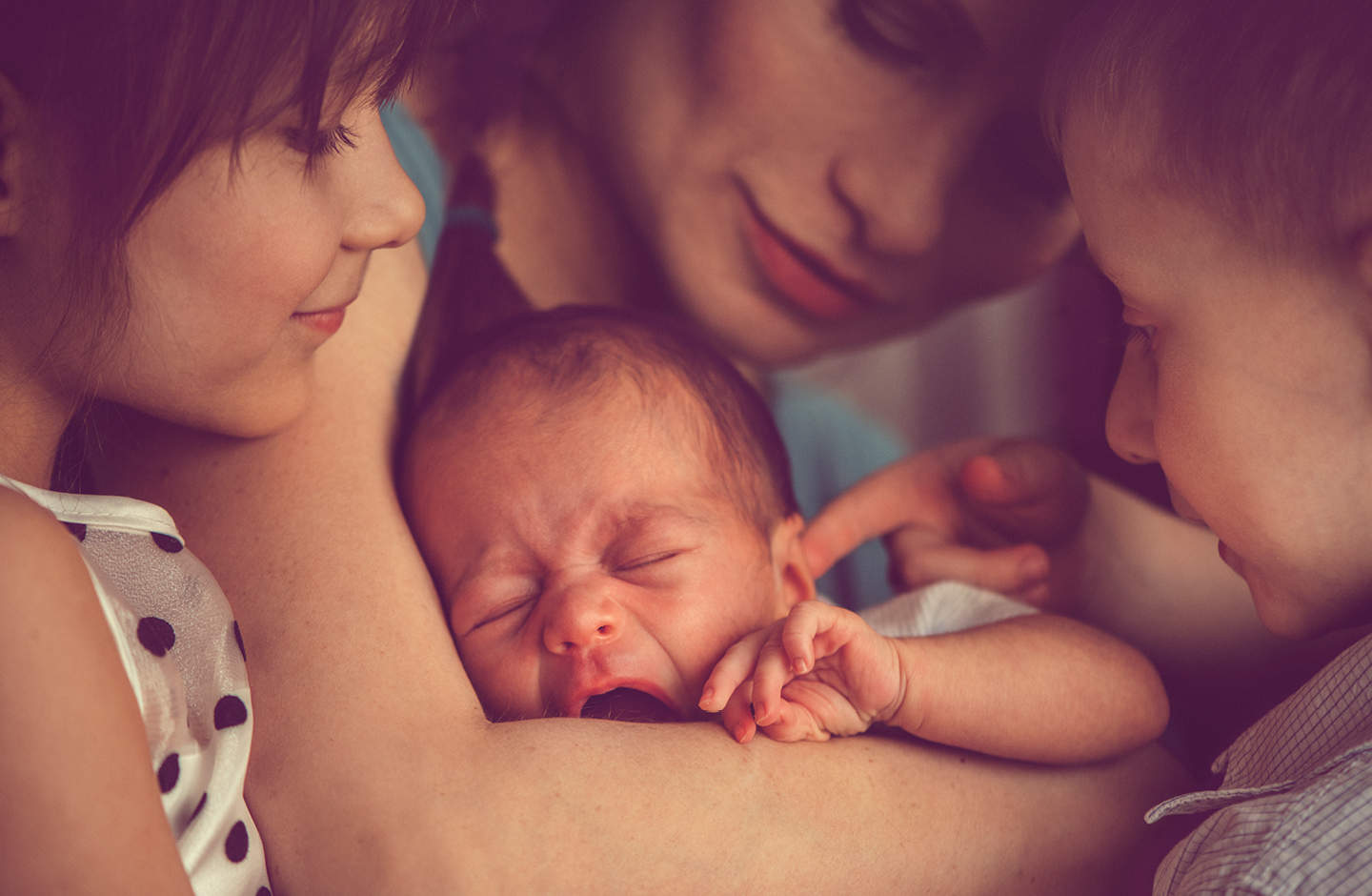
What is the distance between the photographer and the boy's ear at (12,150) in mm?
645

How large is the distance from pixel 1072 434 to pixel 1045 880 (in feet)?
2.64

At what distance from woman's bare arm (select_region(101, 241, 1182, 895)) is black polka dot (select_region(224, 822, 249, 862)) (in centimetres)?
2

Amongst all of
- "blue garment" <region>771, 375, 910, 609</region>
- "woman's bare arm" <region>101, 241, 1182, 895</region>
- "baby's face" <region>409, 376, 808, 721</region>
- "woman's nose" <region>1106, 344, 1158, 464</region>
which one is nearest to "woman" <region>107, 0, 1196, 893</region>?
"woman's bare arm" <region>101, 241, 1182, 895</region>

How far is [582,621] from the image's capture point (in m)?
0.88

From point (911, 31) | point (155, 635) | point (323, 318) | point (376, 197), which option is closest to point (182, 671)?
point (155, 635)

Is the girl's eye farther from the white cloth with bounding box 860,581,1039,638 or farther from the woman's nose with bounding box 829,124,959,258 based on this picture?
the white cloth with bounding box 860,581,1039,638

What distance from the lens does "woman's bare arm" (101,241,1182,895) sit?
28.1 inches

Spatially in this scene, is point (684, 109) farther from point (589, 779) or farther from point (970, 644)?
point (589, 779)

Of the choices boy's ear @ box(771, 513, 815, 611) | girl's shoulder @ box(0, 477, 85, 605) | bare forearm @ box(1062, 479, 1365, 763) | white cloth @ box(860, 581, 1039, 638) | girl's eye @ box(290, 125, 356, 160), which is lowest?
bare forearm @ box(1062, 479, 1365, 763)

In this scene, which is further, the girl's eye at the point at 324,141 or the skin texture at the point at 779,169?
the skin texture at the point at 779,169

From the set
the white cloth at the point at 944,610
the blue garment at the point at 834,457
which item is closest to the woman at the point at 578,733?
the white cloth at the point at 944,610

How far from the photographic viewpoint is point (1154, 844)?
855mm

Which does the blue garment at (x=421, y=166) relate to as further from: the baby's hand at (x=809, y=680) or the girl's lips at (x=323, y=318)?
the baby's hand at (x=809, y=680)

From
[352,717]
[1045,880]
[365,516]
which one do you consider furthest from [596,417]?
[1045,880]
